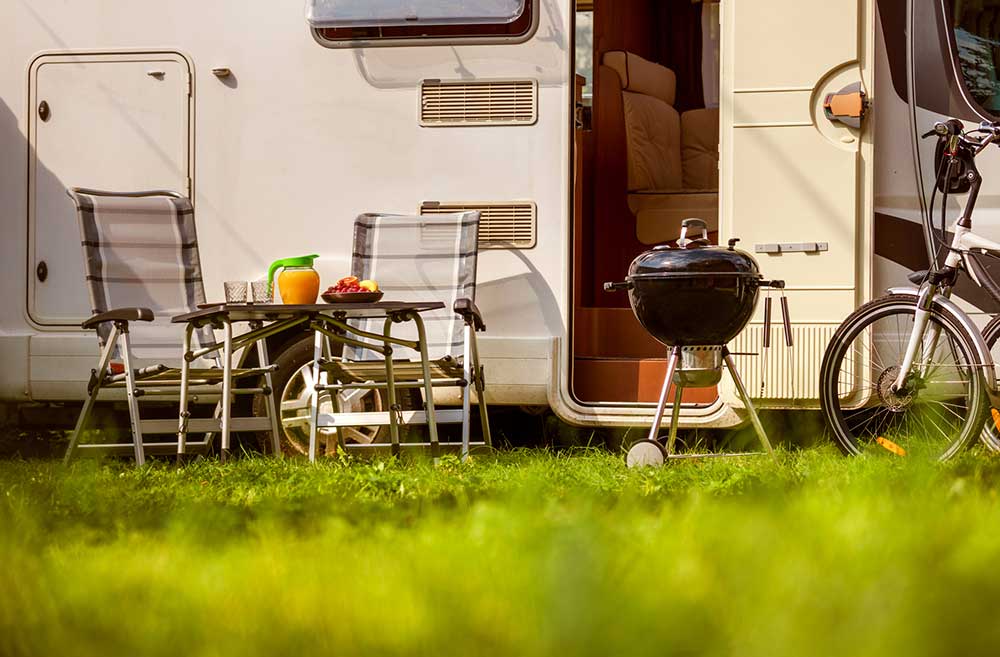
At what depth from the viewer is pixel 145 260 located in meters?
4.80

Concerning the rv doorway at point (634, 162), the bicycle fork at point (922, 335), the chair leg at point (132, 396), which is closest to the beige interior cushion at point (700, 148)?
the rv doorway at point (634, 162)

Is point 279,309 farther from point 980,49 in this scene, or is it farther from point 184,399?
point 980,49

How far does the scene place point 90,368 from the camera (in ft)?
15.8

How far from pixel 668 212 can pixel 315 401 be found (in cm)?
188

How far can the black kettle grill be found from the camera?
12.8 ft

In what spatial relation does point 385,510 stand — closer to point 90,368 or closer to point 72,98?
point 90,368

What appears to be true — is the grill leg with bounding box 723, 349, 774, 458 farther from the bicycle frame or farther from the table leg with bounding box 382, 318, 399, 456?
the table leg with bounding box 382, 318, 399, 456

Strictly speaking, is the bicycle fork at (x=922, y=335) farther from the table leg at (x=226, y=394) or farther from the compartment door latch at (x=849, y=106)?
the table leg at (x=226, y=394)

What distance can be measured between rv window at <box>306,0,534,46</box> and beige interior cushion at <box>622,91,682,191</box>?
3.91 feet

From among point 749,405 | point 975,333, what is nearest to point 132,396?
point 749,405

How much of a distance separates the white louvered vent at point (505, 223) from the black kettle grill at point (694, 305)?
0.69 m

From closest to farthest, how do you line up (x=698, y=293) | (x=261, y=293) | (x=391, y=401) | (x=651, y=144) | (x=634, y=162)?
1. (x=698, y=293)
2. (x=391, y=401)
3. (x=261, y=293)
4. (x=634, y=162)
5. (x=651, y=144)

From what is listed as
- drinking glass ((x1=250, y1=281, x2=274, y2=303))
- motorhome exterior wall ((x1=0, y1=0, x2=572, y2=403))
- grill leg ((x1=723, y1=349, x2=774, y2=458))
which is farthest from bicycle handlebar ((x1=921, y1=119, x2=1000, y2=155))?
drinking glass ((x1=250, y1=281, x2=274, y2=303))

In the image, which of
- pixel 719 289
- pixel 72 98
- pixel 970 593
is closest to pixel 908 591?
pixel 970 593
